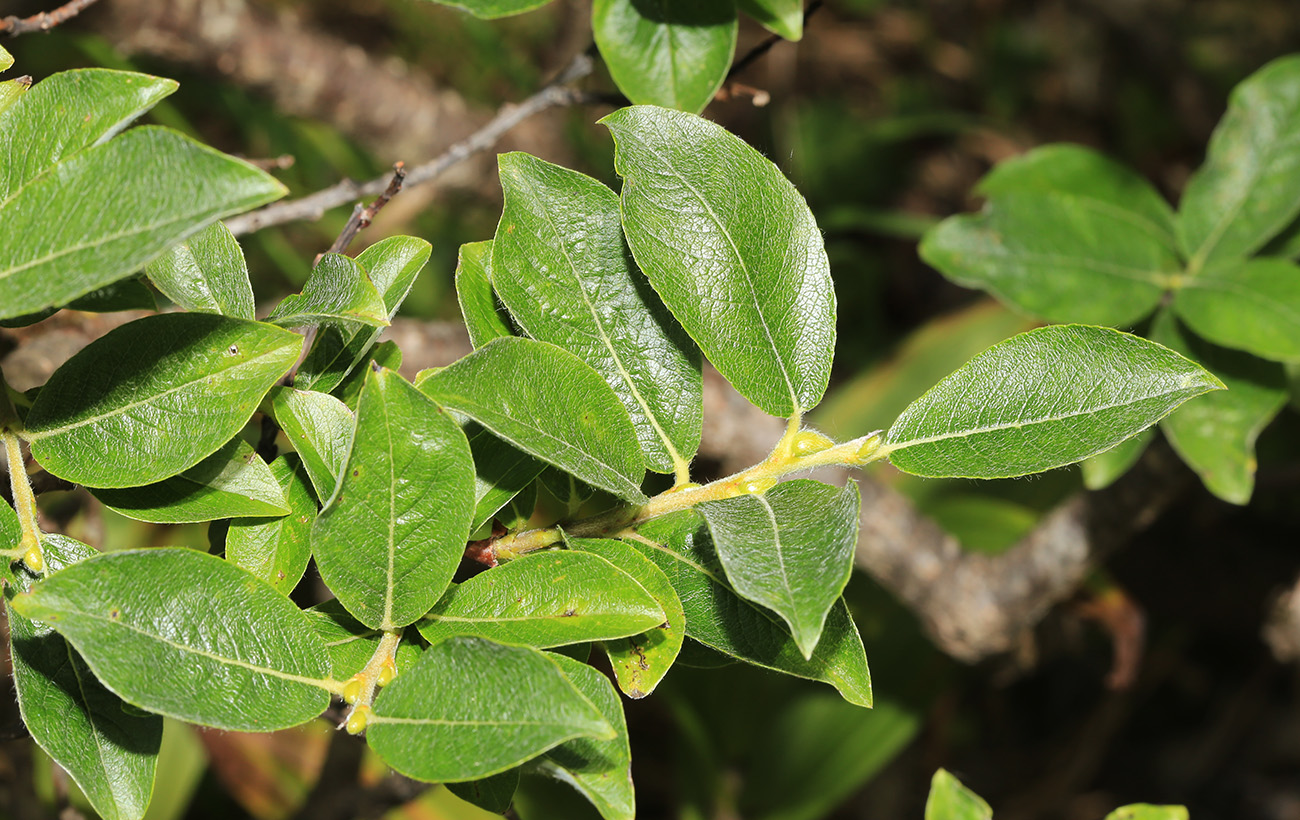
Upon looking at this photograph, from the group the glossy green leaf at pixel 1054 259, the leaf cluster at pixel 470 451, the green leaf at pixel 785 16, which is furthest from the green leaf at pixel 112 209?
the glossy green leaf at pixel 1054 259

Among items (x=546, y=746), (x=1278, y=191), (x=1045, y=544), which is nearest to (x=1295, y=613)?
(x=1045, y=544)

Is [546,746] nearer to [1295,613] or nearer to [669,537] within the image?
[669,537]

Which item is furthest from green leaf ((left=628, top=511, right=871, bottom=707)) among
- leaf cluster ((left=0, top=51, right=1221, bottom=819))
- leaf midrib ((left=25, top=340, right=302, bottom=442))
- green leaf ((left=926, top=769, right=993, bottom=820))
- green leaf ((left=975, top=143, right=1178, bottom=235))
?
green leaf ((left=975, top=143, right=1178, bottom=235))

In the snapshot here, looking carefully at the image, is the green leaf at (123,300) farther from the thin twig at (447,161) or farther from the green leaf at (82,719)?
the thin twig at (447,161)

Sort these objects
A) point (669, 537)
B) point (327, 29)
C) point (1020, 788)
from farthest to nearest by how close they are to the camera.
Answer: point (327, 29) < point (1020, 788) < point (669, 537)

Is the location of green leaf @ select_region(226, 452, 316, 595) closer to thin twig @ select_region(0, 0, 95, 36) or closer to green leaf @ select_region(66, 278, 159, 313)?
green leaf @ select_region(66, 278, 159, 313)

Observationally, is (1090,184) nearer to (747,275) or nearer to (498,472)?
(747,275)

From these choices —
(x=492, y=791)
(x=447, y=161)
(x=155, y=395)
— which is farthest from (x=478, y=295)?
(x=447, y=161)
